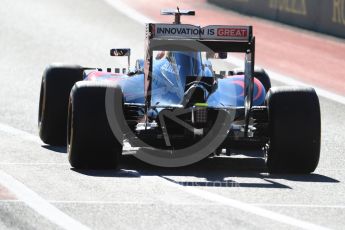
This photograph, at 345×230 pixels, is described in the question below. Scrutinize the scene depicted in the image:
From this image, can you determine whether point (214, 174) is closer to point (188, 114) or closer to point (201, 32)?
point (188, 114)

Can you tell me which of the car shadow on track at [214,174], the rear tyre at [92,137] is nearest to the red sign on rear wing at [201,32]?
the rear tyre at [92,137]

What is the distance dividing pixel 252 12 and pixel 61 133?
18.9 metres

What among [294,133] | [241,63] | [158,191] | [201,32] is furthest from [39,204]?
[241,63]

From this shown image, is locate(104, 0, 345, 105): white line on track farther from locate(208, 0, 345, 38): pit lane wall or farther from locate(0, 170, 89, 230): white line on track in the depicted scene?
locate(0, 170, 89, 230): white line on track

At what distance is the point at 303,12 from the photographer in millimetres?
31672

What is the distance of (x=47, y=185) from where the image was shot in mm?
12523

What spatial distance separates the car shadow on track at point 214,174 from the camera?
13.2 m

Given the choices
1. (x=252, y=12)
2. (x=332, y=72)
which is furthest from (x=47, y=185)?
(x=252, y=12)

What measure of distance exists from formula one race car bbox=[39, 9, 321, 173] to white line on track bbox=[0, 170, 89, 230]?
4.24 ft

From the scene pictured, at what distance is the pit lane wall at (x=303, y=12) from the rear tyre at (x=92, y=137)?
1638 cm

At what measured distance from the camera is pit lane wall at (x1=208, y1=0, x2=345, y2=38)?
29.9 metres

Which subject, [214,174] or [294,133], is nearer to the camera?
[294,133]

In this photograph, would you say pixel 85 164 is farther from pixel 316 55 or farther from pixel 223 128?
pixel 316 55

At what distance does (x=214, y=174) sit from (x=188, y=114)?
77cm
